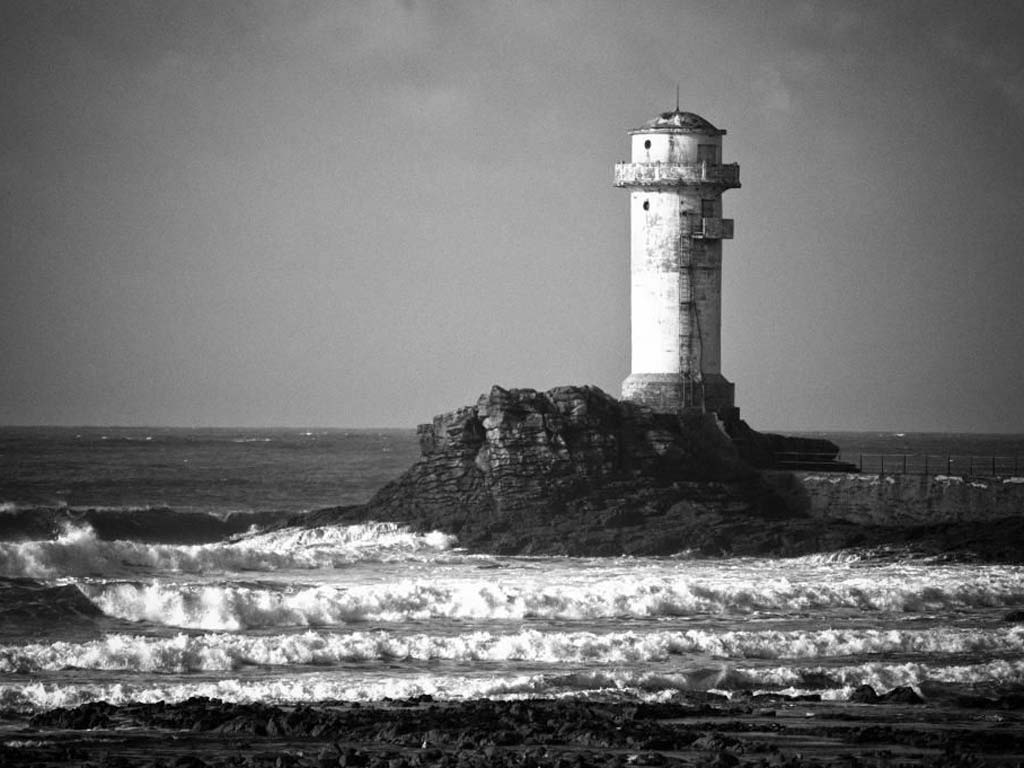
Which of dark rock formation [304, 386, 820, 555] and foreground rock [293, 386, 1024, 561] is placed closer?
foreground rock [293, 386, 1024, 561]

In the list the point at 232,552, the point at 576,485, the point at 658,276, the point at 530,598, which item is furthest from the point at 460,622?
the point at 658,276

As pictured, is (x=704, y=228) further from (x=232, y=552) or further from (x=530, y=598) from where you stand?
(x=530, y=598)

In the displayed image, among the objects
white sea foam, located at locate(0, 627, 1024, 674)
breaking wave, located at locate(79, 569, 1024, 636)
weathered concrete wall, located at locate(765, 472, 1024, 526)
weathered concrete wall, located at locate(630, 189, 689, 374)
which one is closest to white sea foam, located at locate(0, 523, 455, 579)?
breaking wave, located at locate(79, 569, 1024, 636)

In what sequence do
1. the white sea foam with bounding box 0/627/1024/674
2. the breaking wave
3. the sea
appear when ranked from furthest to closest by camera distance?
the breaking wave, the white sea foam with bounding box 0/627/1024/674, the sea

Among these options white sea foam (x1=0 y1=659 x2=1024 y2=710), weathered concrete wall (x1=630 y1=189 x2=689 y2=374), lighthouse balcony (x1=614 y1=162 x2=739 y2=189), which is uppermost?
lighthouse balcony (x1=614 y1=162 x2=739 y2=189)

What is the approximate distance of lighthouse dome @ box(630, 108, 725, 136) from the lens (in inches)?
1710

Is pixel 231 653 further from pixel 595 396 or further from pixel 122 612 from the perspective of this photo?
pixel 595 396

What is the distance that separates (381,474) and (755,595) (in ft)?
142

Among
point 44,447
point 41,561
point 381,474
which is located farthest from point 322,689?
point 44,447

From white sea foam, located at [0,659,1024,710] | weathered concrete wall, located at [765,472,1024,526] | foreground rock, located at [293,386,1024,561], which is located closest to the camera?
white sea foam, located at [0,659,1024,710]

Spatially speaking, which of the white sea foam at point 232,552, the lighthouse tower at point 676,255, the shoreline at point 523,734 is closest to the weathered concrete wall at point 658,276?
the lighthouse tower at point 676,255

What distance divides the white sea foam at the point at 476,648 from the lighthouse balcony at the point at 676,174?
16.7m

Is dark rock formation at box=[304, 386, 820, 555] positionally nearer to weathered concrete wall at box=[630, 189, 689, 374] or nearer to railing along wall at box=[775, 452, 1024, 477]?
weathered concrete wall at box=[630, 189, 689, 374]

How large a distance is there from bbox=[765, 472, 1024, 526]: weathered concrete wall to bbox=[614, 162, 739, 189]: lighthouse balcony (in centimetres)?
609
